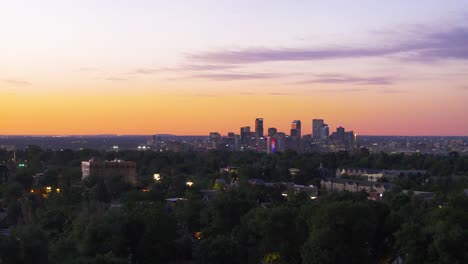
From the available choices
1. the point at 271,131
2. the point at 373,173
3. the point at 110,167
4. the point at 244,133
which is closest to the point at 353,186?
the point at 373,173

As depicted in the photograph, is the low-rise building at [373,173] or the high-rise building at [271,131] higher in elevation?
the high-rise building at [271,131]

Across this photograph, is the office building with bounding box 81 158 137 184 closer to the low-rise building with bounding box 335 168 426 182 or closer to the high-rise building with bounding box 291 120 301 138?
the low-rise building with bounding box 335 168 426 182

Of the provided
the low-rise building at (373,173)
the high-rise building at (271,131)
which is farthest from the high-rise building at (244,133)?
the low-rise building at (373,173)

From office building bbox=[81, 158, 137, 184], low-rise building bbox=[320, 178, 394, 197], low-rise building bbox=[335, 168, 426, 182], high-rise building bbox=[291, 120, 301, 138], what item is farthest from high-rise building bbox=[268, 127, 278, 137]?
low-rise building bbox=[320, 178, 394, 197]

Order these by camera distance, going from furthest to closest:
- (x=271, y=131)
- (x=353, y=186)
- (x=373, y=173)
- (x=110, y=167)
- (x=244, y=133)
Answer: (x=244, y=133) → (x=271, y=131) → (x=373, y=173) → (x=110, y=167) → (x=353, y=186)

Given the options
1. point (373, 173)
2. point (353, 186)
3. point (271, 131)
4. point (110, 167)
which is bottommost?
point (353, 186)

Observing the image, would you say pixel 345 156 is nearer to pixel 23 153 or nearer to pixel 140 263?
pixel 23 153

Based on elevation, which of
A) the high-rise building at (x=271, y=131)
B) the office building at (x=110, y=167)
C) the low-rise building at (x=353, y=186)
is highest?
the high-rise building at (x=271, y=131)

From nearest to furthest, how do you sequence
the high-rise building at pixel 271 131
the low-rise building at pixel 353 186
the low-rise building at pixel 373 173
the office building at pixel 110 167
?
the low-rise building at pixel 353 186, the low-rise building at pixel 373 173, the office building at pixel 110 167, the high-rise building at pixel 271 131

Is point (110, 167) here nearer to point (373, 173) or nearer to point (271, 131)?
point (373, 173)

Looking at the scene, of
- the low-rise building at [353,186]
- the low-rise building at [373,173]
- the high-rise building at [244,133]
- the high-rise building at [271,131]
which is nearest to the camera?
the low-rise building at [353,186]

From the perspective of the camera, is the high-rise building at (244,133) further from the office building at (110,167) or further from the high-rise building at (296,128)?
the office building at (110,167)

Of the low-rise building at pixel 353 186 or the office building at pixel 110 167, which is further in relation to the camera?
the office building at pixel 110 167
